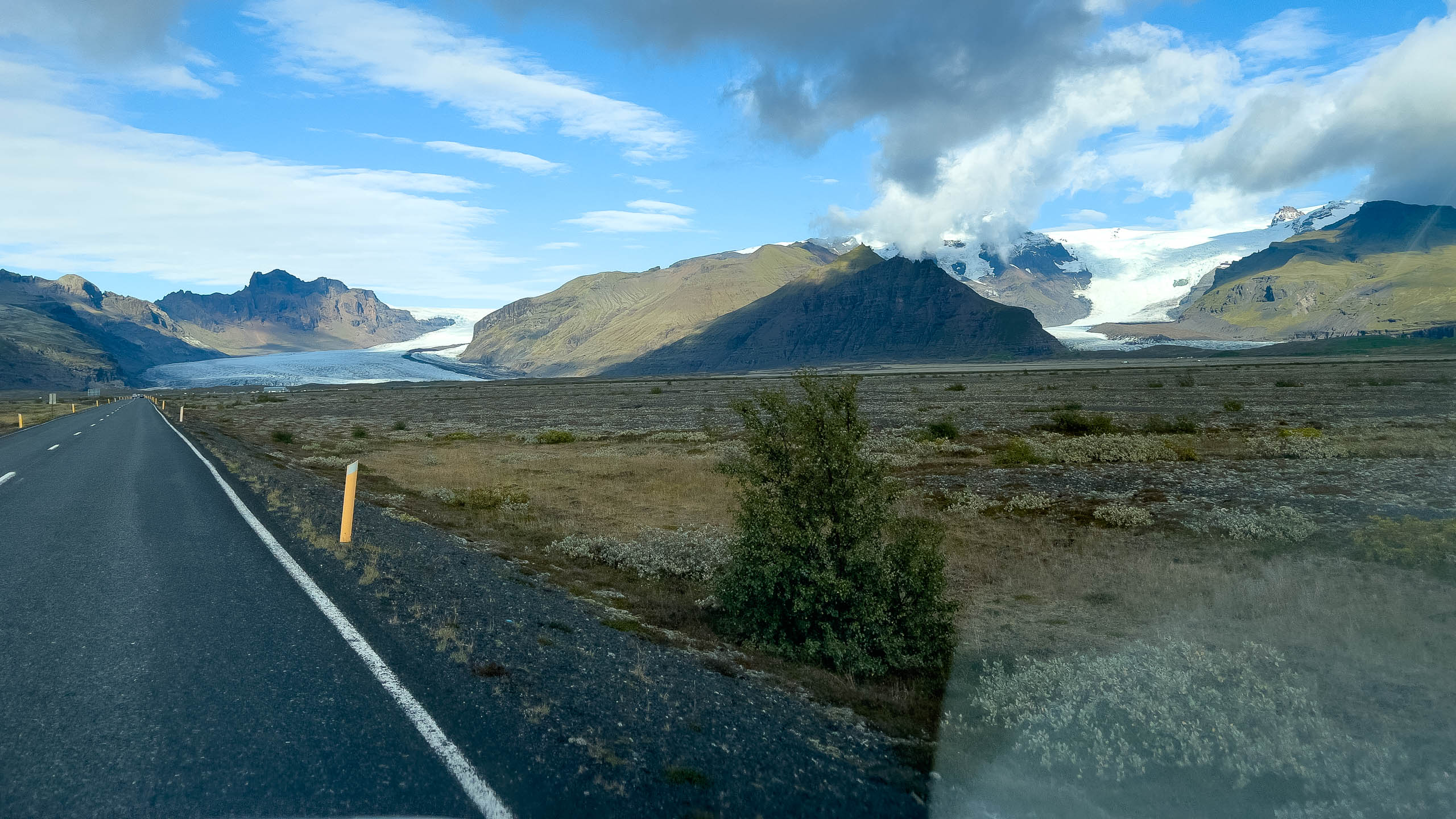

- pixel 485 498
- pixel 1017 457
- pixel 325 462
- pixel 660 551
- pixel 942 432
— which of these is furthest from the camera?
pixel 942 432

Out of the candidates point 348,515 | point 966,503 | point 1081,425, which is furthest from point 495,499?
point 1081,425

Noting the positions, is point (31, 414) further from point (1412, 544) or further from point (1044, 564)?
point (1412, 544)

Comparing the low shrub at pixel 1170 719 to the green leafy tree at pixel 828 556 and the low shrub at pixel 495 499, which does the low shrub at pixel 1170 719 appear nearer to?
the green leafy tree at pixel 828 556

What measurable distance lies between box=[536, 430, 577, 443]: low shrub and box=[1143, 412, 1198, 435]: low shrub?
31072mm

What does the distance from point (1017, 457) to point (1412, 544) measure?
1621 centimetres

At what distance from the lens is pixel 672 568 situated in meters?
15.0

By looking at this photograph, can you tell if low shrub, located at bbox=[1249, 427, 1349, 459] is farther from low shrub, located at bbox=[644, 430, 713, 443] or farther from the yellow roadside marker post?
the yellow roadside marker post

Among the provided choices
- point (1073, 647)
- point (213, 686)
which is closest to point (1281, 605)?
point (1073, 647)

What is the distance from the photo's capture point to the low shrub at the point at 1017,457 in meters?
29.6

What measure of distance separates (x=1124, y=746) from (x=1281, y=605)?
23.1ft

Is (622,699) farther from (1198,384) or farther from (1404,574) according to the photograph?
(1198,384)

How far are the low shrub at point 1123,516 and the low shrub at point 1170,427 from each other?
68.0 ft

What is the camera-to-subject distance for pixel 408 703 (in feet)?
19.7

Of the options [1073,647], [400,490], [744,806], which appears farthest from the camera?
[400,490]
